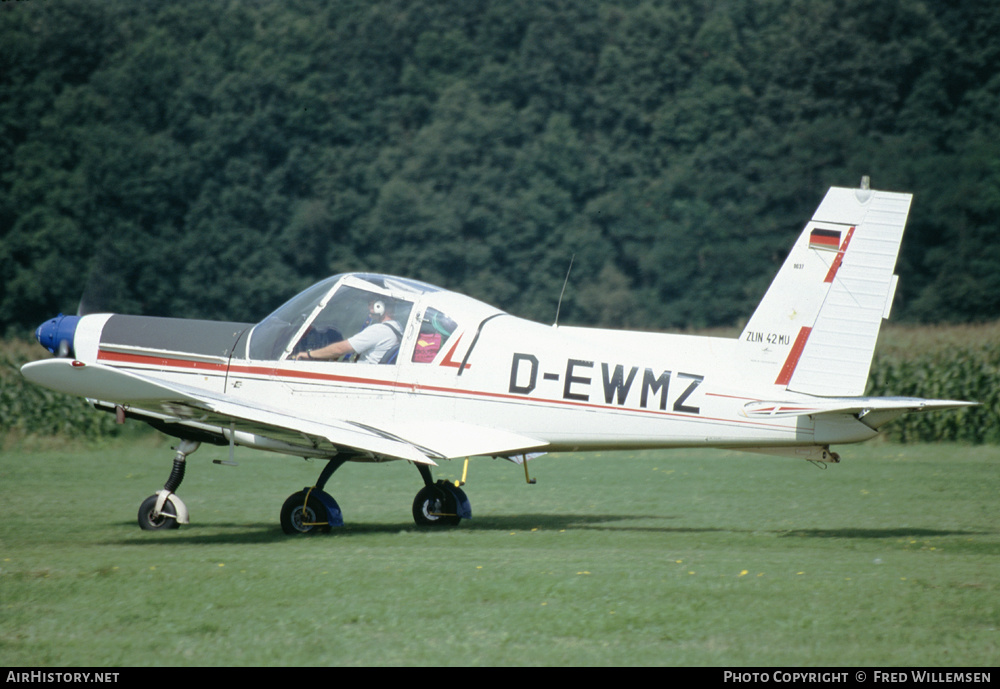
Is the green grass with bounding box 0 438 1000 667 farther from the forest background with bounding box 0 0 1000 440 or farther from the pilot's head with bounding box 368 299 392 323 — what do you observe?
the forest background with bounding box 0 0 1000 440

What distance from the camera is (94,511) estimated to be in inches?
446

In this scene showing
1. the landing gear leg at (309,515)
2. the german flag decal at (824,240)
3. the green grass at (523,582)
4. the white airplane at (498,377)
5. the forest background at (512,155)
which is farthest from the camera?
the forest background at (512,155)

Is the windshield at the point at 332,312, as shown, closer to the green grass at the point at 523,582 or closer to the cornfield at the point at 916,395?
the green grass at the point at 523,582

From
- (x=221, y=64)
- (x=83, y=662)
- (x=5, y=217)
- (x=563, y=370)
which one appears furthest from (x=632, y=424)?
(x=221, y=64)

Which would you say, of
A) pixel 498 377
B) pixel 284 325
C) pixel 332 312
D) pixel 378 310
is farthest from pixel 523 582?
pixel 284 325

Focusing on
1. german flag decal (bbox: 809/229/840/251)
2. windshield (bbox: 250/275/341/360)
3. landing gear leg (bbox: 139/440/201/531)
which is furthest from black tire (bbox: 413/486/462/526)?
german flag decal (bbox: 809/229/840/251)

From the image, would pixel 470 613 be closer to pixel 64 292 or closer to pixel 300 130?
Result: pixel 64 292

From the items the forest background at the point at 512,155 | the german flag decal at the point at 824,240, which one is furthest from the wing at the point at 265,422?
the forest background at the point at 512,155

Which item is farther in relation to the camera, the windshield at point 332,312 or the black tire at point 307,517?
the windshield at point 332,312

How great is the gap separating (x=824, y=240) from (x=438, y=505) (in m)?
4.10

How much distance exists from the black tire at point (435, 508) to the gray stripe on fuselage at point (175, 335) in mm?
2160

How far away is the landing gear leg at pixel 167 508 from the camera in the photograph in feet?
31.9

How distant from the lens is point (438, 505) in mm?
10289

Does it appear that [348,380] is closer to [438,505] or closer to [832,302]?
[438,505]
